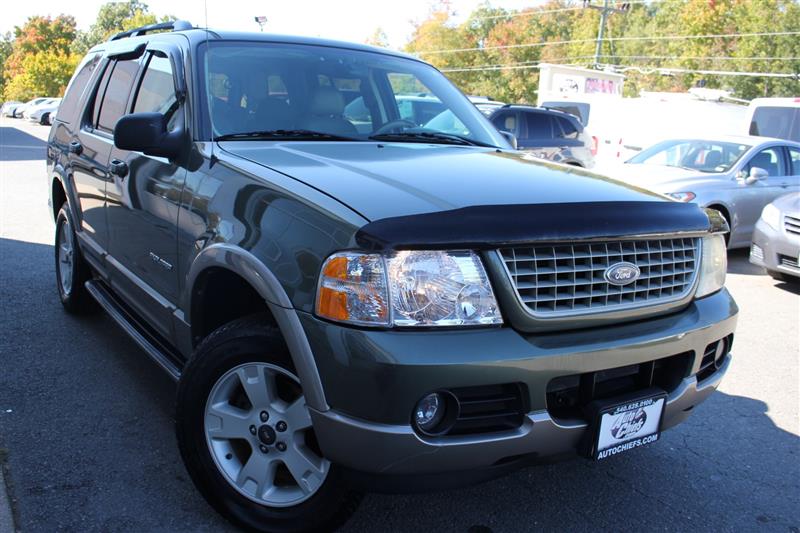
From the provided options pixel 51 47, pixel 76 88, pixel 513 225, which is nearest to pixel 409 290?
pixel 513 225

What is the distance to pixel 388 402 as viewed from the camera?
2.11 meters

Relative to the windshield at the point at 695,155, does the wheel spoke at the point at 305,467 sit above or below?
below

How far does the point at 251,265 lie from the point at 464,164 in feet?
3.44

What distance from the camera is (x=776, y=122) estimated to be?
14953 millimetres

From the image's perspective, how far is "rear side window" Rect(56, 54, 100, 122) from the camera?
5004 mm

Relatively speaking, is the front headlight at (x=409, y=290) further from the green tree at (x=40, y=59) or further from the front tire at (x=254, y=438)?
the green tree at (x=40, y=59)

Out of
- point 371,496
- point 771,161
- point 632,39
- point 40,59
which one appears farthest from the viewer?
point 40,59

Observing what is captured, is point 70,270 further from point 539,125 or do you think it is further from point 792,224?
point 539,125

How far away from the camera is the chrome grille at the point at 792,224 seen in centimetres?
736

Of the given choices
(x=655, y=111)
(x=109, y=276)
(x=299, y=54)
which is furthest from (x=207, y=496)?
(x=655, y=111)

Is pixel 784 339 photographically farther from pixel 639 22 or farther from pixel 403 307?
pixel 639 22

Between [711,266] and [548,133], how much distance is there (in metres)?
10.1

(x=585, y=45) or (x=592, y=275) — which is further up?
(x=585, y=45)

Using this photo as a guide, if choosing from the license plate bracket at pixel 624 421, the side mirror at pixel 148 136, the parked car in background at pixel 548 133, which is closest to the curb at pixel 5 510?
the side mirror at pixel 148 136
